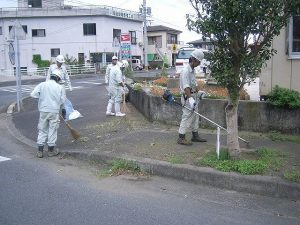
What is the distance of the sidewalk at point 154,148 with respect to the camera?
5625mm

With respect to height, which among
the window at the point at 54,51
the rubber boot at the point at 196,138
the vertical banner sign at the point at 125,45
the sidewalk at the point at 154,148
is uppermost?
the window at the point at 54,51

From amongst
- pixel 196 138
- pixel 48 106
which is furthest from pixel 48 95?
pixel 196 138

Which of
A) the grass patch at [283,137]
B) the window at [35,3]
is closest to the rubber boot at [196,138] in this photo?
the grass patch at [283,137]

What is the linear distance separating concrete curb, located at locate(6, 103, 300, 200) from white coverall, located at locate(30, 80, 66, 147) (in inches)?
48.3

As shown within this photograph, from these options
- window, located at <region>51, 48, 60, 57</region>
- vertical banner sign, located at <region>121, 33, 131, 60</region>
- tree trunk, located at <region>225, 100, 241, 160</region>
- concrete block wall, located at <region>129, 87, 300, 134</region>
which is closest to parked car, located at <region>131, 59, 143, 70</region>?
window, located at <region>51, 48, 60, 57</region>

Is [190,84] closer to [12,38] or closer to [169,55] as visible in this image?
[12,38]

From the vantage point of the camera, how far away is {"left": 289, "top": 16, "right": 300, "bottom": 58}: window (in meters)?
9.03

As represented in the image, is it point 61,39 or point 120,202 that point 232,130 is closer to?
point 120,202

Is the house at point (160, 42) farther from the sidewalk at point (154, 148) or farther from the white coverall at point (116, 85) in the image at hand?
the sidewalk at point (154, 148)

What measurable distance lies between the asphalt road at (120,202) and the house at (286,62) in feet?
14.9

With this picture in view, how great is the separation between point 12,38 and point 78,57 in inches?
1498

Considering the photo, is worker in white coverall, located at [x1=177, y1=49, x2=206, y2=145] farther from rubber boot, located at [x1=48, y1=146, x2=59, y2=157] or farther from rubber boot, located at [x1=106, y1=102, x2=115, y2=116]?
rubber boot, located at [x1=106, y1=102, x2=115, y2=116]

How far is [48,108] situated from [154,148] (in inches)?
86.3

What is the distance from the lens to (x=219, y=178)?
5840 mm
